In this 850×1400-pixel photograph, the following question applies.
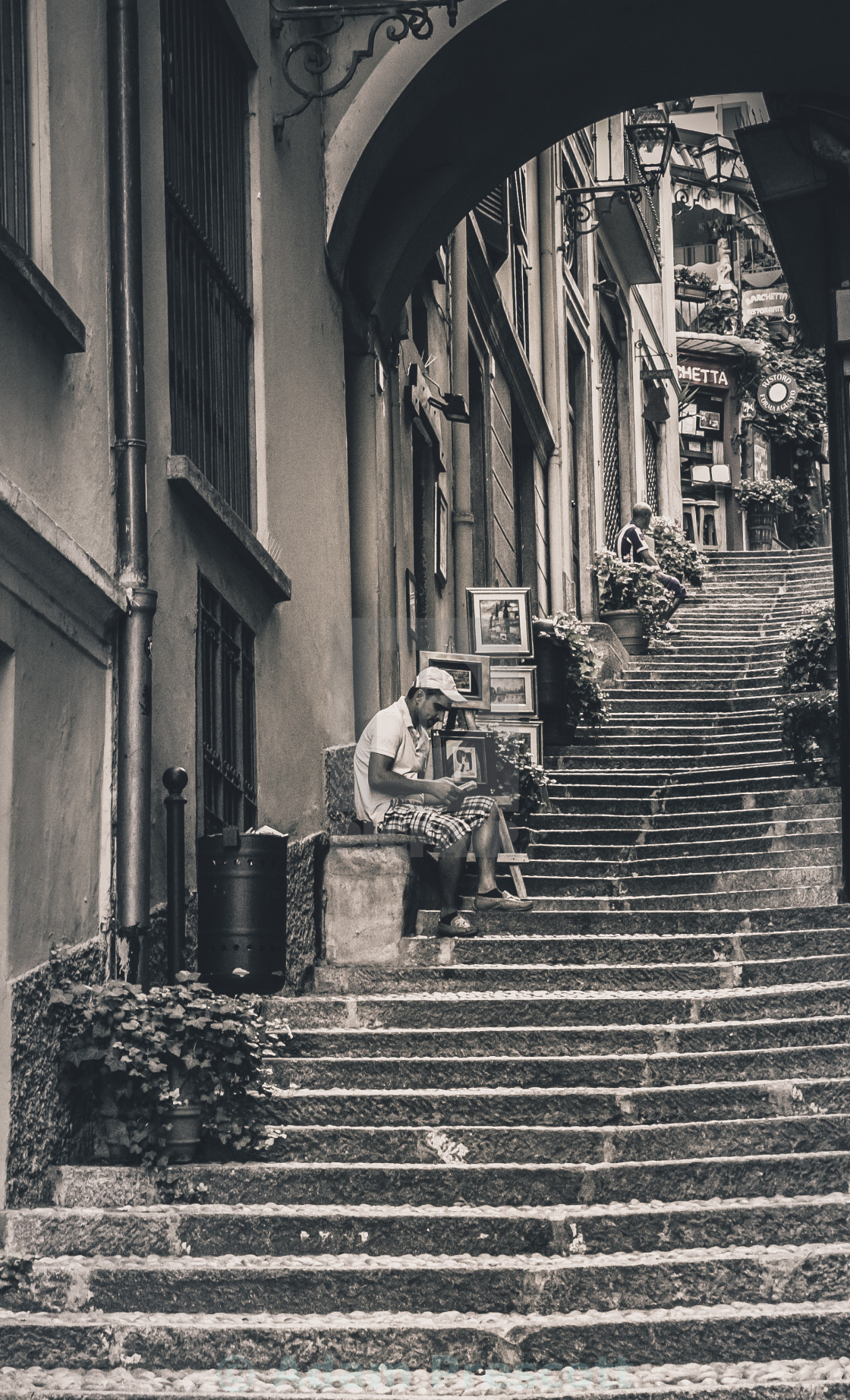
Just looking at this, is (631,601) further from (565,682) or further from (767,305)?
(767,305)

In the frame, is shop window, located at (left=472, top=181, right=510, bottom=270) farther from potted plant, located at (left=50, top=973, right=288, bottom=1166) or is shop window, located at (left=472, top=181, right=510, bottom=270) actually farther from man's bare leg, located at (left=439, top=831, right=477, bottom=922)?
potted plant, located at (left=50, top=973, right=288, bottom=1166)

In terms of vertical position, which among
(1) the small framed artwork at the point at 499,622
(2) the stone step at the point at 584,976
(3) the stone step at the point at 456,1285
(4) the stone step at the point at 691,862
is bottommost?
(3) the stone step at the point at 456,1285

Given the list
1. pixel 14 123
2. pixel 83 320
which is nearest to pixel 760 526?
pixel 83 320

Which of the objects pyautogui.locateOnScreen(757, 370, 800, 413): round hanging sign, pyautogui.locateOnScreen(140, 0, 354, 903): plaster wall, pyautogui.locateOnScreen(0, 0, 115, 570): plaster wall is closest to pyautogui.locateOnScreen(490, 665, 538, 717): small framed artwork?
pyautogui.locateOnScreen(140, 0, 354, 903): plaster wall

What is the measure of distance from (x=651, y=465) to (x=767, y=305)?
10429 millimetres

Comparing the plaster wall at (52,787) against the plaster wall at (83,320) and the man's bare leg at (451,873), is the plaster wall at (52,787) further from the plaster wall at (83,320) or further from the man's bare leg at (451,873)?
the man's bare leg at (451,873)

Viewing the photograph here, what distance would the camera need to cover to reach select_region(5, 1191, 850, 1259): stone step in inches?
199

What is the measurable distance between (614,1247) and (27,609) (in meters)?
2.52

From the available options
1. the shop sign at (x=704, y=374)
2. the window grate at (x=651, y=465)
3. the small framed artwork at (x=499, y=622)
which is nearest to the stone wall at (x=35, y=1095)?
the small framed artwork at (x=499, y=622)

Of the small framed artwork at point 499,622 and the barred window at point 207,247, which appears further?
the small framed artwork at point 499,622

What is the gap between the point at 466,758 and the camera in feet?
34.9

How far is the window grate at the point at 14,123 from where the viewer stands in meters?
5.39

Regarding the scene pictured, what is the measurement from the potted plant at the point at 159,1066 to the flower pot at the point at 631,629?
40.1 ft

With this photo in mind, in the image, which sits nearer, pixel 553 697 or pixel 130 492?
pixel 130 492
